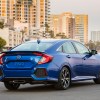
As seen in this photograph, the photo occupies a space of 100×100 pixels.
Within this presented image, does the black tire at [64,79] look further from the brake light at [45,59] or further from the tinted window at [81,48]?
the tinted window at [81,48]

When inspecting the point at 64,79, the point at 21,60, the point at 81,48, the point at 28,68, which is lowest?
the point at 64,79

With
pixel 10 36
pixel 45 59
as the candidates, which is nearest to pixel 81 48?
pixel 45 59

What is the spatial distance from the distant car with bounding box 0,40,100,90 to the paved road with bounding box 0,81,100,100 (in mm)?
257

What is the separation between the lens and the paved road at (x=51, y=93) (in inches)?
458

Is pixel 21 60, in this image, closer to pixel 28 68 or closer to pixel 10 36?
pixel 28 68

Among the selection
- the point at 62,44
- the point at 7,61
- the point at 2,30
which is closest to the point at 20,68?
the point at 7,61

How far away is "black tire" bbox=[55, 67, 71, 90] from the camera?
13.2 meters

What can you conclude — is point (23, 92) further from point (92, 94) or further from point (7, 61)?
point (92, 94)

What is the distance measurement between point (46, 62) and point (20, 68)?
2.10 ft

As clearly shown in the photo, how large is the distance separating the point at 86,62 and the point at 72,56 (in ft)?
2.50

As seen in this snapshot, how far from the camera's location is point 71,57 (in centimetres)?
1391

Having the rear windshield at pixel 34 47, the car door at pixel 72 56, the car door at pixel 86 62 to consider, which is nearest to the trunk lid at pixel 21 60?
the rear windshield at pixel 34 47

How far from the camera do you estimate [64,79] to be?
1342cm

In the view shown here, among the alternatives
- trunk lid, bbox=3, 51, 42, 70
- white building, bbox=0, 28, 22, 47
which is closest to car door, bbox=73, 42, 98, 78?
trunk lid, bbox=3, 51, 42, 70
